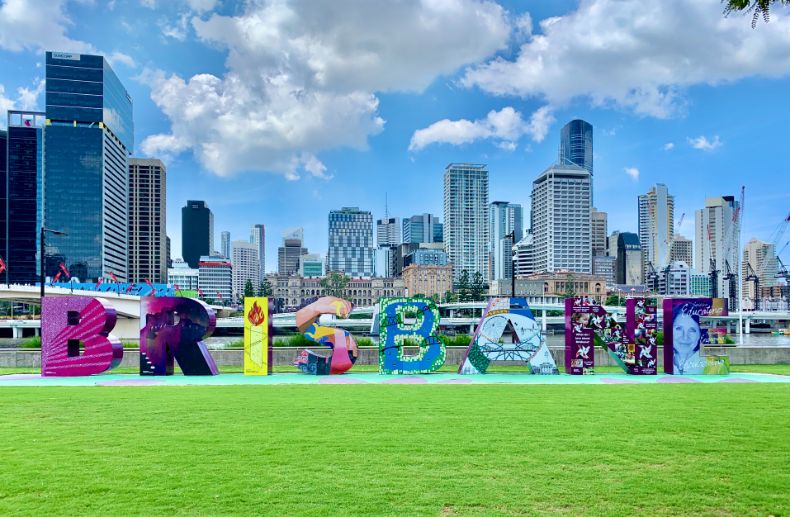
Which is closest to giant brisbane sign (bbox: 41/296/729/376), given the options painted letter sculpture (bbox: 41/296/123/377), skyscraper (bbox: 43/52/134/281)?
painted letter sculpture (bbox: 41/296/123/377)

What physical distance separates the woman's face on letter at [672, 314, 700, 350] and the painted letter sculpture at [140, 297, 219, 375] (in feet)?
66.2

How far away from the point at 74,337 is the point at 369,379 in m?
12.6

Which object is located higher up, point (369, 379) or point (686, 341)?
point (686, 341)

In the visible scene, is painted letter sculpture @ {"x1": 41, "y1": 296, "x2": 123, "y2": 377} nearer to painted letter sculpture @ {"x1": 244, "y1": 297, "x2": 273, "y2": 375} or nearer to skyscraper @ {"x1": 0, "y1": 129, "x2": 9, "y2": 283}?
painted letter sculpture @ {"x1": 244, "y1": 297, "x2": 273, "y2": 375}

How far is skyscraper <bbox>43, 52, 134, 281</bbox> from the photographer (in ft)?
579

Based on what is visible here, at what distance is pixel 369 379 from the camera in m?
24.2

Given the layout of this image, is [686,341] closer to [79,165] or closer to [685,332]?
[685,332]

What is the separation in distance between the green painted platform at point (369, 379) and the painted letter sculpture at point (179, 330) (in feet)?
2.40

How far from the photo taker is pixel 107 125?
7505 inches

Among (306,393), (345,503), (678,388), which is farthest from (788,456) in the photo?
(306,393)

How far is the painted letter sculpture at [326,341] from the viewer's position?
26.4m

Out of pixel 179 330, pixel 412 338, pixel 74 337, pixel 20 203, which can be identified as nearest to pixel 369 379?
pixel 412 338

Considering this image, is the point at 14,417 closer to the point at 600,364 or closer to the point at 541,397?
the point at 541,397

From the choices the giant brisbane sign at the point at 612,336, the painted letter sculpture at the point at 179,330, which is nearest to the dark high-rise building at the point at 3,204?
the painted letter sculpture at the point at 179,330
